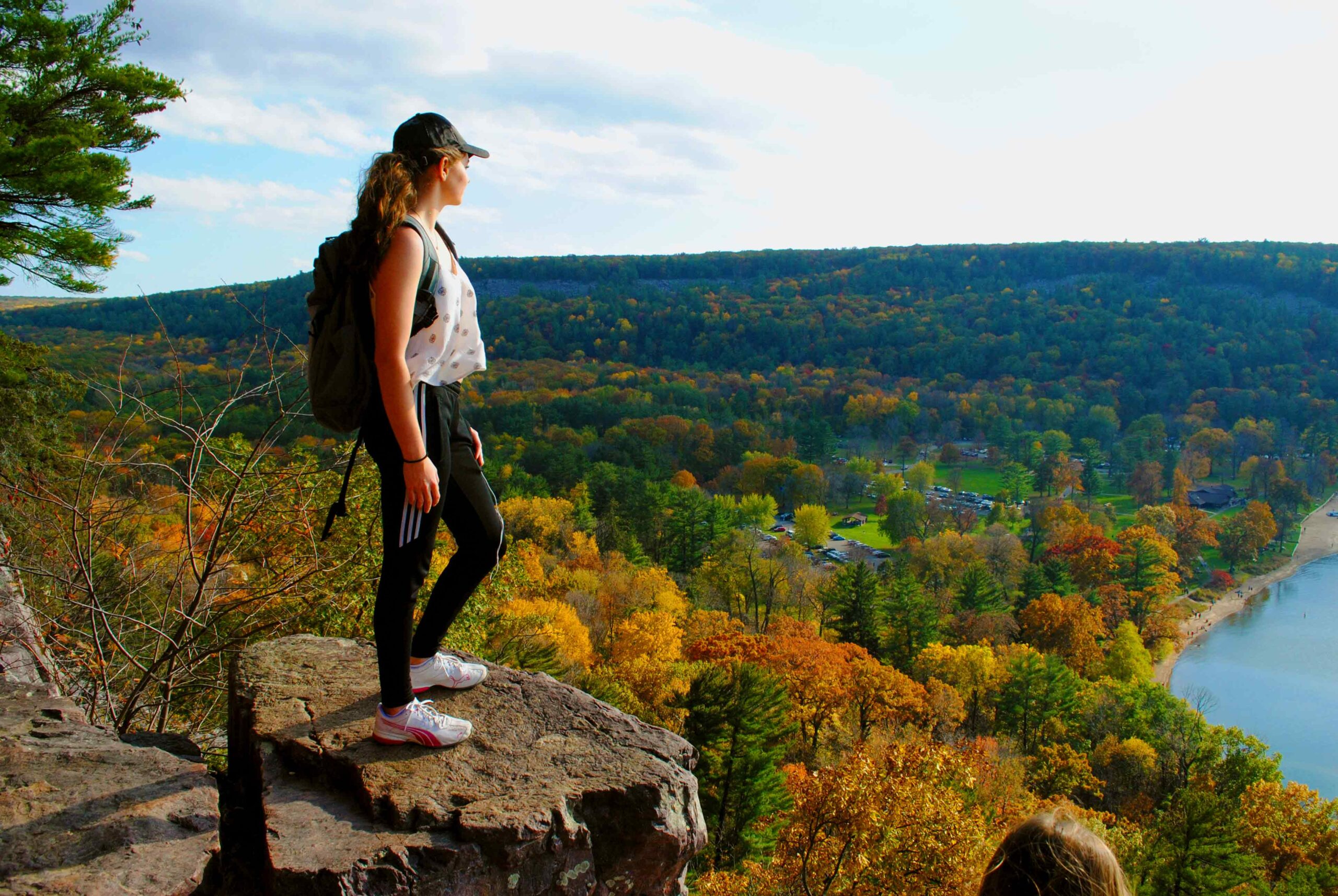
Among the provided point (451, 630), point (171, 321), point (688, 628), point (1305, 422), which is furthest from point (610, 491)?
point (1305, 422)

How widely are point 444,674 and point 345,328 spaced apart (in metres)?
1.60

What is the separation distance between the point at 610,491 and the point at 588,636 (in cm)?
2344

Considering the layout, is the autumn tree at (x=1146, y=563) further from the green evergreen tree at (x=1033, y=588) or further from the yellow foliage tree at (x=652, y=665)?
the yellow foliage tree at (x=652, y=665)

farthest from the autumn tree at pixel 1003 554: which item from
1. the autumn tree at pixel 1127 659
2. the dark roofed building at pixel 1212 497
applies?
the dark roofed building at pixel 1212 497

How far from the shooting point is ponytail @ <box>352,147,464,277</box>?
2.70 metres

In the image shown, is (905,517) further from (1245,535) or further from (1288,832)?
(1288,832)

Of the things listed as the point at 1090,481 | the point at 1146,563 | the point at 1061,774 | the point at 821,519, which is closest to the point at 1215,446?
the point at 1090,481

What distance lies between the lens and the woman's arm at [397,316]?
2.68 m

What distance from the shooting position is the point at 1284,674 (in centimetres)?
4031

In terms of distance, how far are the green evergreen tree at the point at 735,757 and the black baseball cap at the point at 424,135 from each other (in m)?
16.3

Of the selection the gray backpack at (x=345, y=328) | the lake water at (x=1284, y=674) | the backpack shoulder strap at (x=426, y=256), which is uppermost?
the backpack shoulder strap at (x=426, y=256)

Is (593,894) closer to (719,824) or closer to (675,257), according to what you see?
(719,824)

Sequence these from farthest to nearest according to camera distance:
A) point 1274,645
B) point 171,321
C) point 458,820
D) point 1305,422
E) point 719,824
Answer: point 1305,422
point 171,321
point 1274,645
point 719,824
point 458,820

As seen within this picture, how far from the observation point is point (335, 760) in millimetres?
3047
